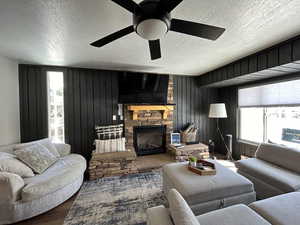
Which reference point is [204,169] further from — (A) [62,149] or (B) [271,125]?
(A) [62,149]

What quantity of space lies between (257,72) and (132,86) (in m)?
2.69

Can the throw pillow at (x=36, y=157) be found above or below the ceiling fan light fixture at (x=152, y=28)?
below

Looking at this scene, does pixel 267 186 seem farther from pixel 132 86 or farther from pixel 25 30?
pixel 25 30

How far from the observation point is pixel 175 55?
2672mm

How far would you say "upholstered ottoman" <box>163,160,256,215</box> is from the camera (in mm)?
1577

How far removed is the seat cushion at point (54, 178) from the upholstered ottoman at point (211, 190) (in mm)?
1547

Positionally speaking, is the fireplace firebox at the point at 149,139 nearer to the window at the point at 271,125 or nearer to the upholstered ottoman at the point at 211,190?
the upholstered ottoman at the point at 211,190

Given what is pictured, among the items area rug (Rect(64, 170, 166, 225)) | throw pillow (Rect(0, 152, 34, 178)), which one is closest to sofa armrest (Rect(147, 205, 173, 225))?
area rug (Rect(64, 170, 166, 225))

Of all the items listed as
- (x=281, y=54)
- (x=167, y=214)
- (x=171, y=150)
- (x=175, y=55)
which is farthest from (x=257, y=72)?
(x=167, y=214)

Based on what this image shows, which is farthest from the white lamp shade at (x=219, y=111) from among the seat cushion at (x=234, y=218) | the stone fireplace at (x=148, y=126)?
the seat cushion at (x=234, y=218)

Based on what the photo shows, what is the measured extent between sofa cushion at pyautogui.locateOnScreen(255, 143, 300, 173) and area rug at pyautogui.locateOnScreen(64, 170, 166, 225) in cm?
194

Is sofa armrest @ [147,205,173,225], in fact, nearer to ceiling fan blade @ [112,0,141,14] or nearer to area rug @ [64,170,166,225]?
area rug @ [64,170,166,225]

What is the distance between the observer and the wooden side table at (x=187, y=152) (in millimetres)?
3480

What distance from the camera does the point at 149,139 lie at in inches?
161
